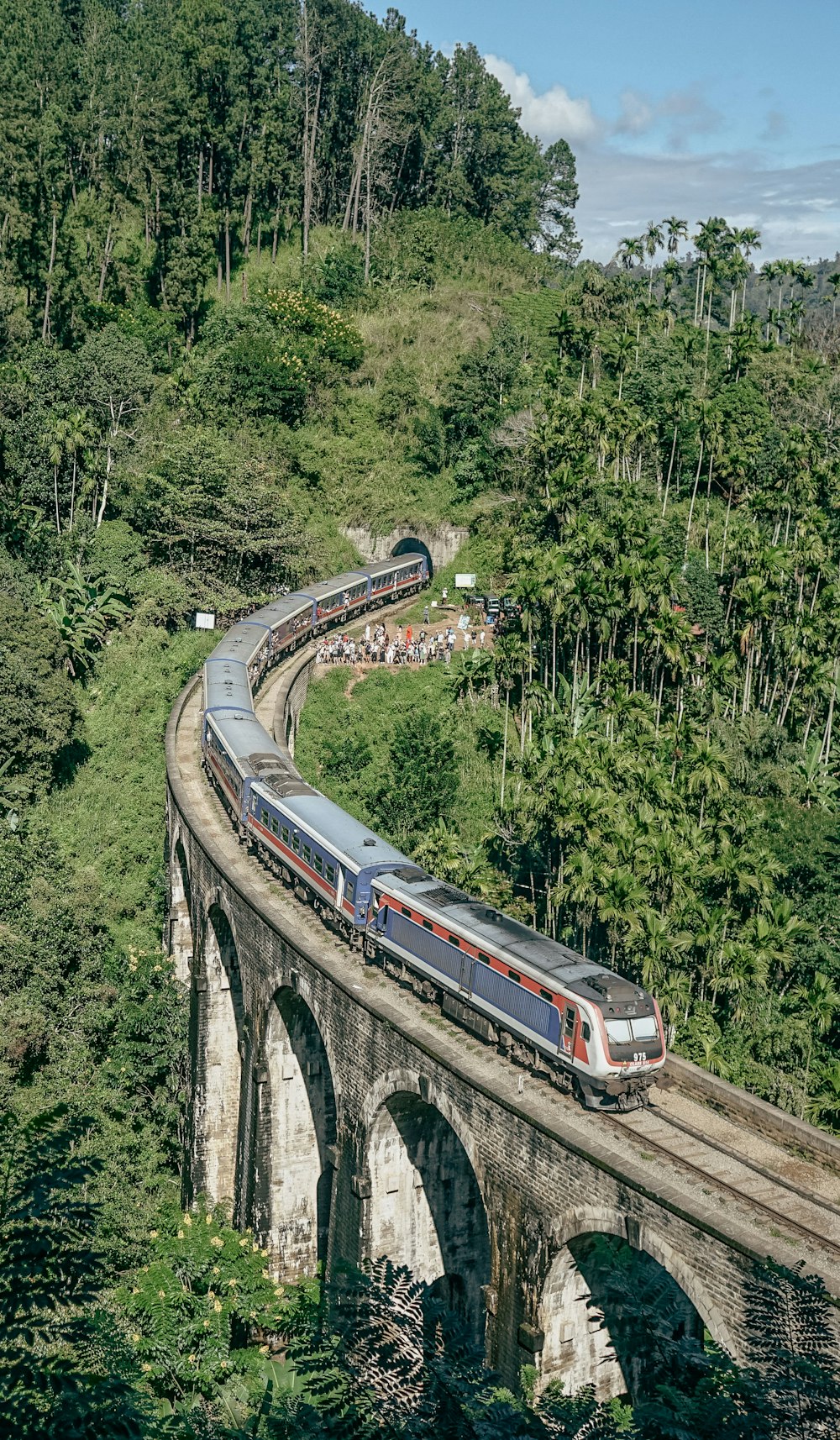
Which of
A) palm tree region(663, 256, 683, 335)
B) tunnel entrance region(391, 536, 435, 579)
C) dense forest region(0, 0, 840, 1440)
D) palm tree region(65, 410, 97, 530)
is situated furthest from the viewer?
palm tree region(663, 256, 683, 335)

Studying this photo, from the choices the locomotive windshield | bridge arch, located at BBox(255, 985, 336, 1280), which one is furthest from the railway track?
bridge arch, located at BBox(255, 985, 336, 1280)

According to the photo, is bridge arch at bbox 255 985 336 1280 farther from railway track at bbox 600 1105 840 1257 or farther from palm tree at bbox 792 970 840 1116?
palm tree at bbox 792 970 840 1116

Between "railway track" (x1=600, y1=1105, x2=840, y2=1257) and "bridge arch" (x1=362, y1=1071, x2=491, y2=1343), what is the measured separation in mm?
6079

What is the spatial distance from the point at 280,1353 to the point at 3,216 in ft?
226

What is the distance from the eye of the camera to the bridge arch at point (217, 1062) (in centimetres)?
3997

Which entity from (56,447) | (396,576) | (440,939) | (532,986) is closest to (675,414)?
(396,576)

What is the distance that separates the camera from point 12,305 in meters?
76.4

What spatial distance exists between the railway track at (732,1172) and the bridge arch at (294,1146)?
12977 millimetres

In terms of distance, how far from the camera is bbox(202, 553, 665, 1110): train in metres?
24.0

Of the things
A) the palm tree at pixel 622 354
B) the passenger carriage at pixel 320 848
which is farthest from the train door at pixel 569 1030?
the palm tree at pixel 622 354

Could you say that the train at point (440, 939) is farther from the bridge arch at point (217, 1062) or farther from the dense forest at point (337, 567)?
the dense forest at point (337, 567)

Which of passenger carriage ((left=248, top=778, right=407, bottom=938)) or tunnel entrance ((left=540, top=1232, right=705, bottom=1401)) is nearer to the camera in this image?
tunnel entrance ((left=540, top=1232, right=705, bottom=1401))

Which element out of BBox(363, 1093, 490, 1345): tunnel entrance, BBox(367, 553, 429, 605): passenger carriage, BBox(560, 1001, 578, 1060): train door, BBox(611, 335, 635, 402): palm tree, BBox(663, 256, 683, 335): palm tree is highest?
BBox(663, 256, 683, 335): palm tree

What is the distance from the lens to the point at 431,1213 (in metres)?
29.5
